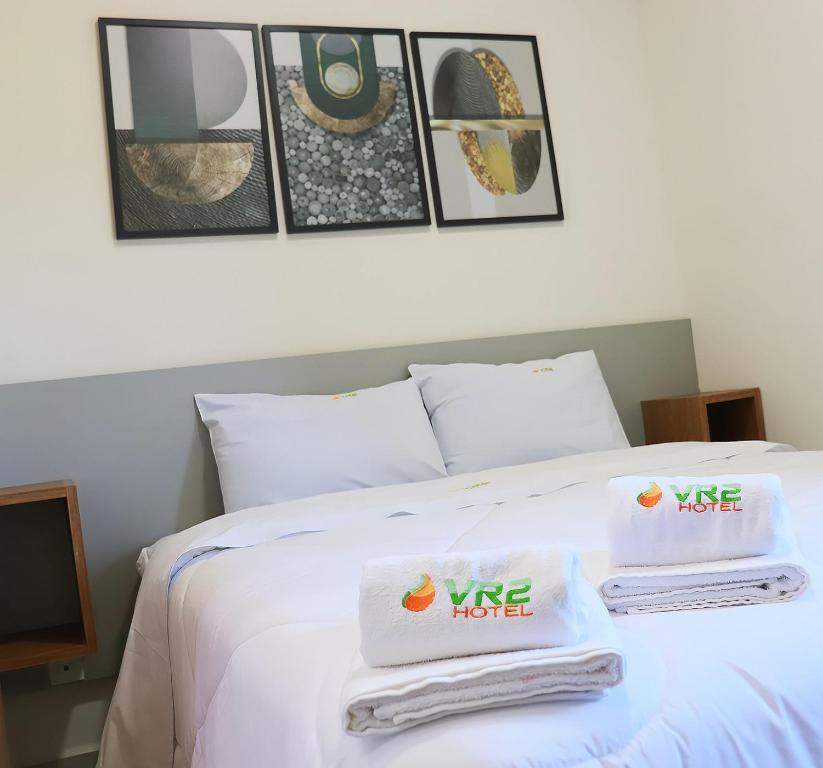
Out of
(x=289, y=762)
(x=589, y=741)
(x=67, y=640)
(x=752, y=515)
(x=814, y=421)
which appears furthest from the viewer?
(x=814, y=421)

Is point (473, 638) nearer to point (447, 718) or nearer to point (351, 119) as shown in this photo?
point (447, 718)

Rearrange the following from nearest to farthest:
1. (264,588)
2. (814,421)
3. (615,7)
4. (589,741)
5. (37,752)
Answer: (589,741) < (264,588) < (37,752) < (814,421) < (615,7)

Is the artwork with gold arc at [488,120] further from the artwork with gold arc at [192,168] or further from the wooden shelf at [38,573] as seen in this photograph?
the wooden shelf at [38,573]

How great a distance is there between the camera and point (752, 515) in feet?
4.26

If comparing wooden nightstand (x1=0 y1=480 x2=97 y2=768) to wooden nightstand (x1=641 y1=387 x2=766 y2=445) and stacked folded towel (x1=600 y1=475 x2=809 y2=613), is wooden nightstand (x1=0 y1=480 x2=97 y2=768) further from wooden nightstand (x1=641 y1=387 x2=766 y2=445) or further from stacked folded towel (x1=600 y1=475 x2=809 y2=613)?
wooden nightstand (x1=641 y1=387 x2=766 y2=445)

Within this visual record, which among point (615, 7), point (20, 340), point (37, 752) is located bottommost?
point (37, 752)

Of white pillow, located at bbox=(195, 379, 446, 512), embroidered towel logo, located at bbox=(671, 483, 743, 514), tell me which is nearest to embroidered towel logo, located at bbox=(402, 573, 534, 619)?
embroidered towel logo, located at bbox=(671, 483, 743, 514)

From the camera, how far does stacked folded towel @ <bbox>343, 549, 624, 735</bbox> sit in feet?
3.17

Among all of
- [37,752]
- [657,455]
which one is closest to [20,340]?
[37,752]

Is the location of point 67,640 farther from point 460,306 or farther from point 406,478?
point 460,306

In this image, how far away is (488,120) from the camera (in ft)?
10.8

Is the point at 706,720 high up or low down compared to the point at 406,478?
down

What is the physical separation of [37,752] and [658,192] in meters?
2.79

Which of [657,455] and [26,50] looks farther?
[26,50]
